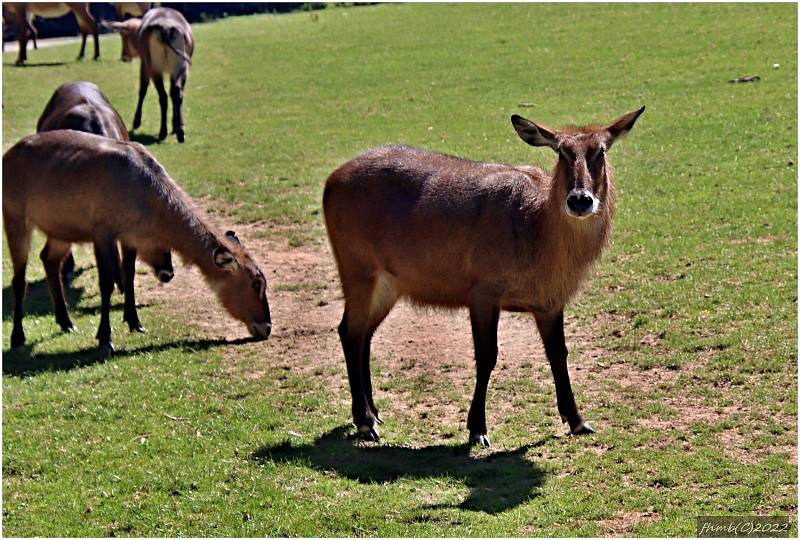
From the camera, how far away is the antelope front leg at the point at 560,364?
815cm

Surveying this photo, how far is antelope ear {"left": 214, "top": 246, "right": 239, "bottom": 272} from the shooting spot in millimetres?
11094

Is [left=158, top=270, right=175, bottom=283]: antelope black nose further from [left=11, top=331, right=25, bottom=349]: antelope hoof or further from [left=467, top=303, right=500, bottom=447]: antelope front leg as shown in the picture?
[left=467, top=303, right=500, bottom=447]: antelope front leg

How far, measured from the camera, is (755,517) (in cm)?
660

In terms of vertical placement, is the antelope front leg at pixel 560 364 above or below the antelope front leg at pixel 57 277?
above

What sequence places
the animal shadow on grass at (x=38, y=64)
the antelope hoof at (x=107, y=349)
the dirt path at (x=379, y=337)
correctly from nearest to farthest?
1. the dirt path at (x=379, y=337)
2. the antelope hoof at (x=107, y=349)
3. the animal shadow on grass at (x=38, y=64)

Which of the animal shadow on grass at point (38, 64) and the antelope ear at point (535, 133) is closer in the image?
the antelope ear at point (535, 133)

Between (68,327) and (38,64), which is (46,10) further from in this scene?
(68,327)

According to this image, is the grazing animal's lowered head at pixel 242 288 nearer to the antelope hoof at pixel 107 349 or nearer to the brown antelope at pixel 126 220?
the brown antelope at pixel 126 220

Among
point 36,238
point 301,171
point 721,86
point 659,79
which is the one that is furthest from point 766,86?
point 36,238

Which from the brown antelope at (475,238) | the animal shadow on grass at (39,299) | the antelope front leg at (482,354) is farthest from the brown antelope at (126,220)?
the antelope front leg at (482,354)

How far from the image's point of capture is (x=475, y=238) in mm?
8133

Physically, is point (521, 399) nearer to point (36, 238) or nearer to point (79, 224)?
point (79, 224)

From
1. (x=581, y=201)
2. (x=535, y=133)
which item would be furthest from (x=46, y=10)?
(x=581, y=201)

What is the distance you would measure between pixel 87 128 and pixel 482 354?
718cm
